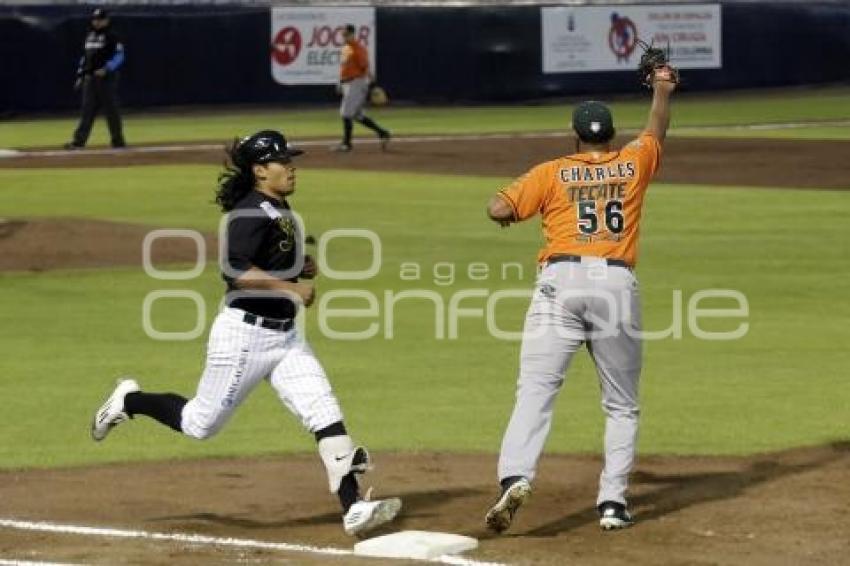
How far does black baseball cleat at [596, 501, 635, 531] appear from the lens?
9.59 metres

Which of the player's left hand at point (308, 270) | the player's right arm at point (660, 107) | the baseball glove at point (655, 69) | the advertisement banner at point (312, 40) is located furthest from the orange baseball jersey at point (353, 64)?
the player's left hand at point (308, 270)

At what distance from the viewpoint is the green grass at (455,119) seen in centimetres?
3988

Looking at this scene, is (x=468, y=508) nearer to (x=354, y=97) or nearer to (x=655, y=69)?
(x=655, y=69)

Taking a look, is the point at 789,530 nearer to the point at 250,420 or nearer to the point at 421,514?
the point at 421,514

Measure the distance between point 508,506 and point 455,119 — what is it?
3465 cm

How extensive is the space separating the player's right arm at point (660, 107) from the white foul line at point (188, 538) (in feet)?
8.20

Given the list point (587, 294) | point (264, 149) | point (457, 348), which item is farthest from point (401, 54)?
point (587, 294)

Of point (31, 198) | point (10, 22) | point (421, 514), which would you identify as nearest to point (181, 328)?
point (421, 514)

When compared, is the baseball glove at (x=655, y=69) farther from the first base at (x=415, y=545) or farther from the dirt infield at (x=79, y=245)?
the dirt infield at (x=79, y=245)

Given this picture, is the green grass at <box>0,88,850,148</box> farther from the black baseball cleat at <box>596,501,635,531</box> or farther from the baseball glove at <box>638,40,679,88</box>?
the black baseball cleat at <box>596,501,635,531</box>

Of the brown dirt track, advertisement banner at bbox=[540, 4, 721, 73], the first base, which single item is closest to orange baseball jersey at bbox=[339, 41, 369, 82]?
advertisement banner at bbox=[540, 4, 721, 73]

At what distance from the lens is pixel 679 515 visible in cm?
1002

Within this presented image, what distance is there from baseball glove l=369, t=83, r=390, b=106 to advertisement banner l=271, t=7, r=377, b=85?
54 centimetres

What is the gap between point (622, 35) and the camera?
4806cm
